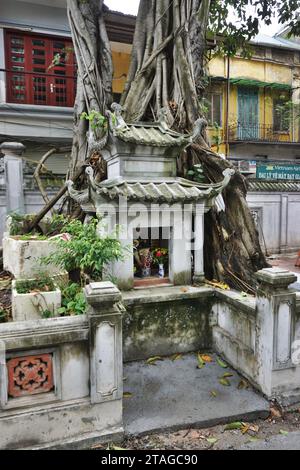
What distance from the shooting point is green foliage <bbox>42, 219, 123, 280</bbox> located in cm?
401

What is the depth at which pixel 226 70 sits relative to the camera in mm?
18672

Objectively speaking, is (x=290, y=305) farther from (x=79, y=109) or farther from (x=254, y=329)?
(x=79, y=109)

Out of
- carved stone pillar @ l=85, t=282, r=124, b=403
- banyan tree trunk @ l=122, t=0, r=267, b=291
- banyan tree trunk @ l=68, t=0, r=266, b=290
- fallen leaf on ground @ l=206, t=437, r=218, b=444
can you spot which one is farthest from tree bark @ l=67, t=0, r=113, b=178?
fallen leaf on ground @ l=206, t=437, r=218, b=444

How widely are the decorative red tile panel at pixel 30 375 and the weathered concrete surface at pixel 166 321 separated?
5.53 feet

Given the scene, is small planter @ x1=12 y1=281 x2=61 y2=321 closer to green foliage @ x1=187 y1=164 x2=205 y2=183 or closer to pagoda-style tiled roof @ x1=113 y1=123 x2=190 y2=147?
pagoda-style tiled roof @ x1=113 y1=123 x2=190 y2=147

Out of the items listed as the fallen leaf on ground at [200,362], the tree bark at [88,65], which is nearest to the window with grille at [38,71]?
the tree bark at [88,65]

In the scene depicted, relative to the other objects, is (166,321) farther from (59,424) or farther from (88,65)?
(88,65)

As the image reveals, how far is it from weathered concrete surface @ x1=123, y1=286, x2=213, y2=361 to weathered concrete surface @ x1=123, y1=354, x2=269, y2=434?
29cm

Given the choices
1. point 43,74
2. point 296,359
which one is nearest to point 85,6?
point 43,74

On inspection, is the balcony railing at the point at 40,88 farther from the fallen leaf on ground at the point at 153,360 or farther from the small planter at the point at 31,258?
the fallen leaf on ground at the point at 153,360

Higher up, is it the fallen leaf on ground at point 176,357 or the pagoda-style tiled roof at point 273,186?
the pagoda-style tiled roof at point 273,186

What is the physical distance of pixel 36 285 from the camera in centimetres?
450

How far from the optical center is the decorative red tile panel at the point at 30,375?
125 inches

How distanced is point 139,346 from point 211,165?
3391 millimetres
